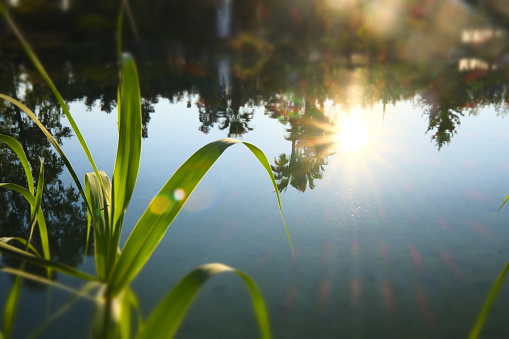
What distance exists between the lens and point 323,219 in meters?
2.22

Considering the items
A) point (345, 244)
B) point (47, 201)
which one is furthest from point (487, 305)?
point (47, 201)

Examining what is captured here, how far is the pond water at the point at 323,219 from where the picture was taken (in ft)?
4.89

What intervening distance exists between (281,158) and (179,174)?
2.52 m

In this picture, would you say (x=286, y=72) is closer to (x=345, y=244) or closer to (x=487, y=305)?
(x=345, y=244)

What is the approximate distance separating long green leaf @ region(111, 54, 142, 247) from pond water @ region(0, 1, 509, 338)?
0.65 metres

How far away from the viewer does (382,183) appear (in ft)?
9.14

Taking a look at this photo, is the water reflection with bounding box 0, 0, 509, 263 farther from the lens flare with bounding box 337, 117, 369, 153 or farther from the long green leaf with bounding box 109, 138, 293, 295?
the long green leaf with bounding box 109, 138, 293, 295

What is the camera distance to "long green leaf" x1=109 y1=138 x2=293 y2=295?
825mm

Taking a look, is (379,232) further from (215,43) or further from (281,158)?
(215,43)

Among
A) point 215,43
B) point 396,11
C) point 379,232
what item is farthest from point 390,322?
point 396,11

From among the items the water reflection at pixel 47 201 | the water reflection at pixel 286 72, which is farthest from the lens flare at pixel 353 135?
the water reflection at pixel 47 201

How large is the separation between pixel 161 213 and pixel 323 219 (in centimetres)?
143

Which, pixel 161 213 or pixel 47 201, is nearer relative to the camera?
pixel 161 213

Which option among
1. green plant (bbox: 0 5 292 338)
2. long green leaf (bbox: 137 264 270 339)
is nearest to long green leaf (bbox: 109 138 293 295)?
green plant (bbox: 0 5 292 338)
